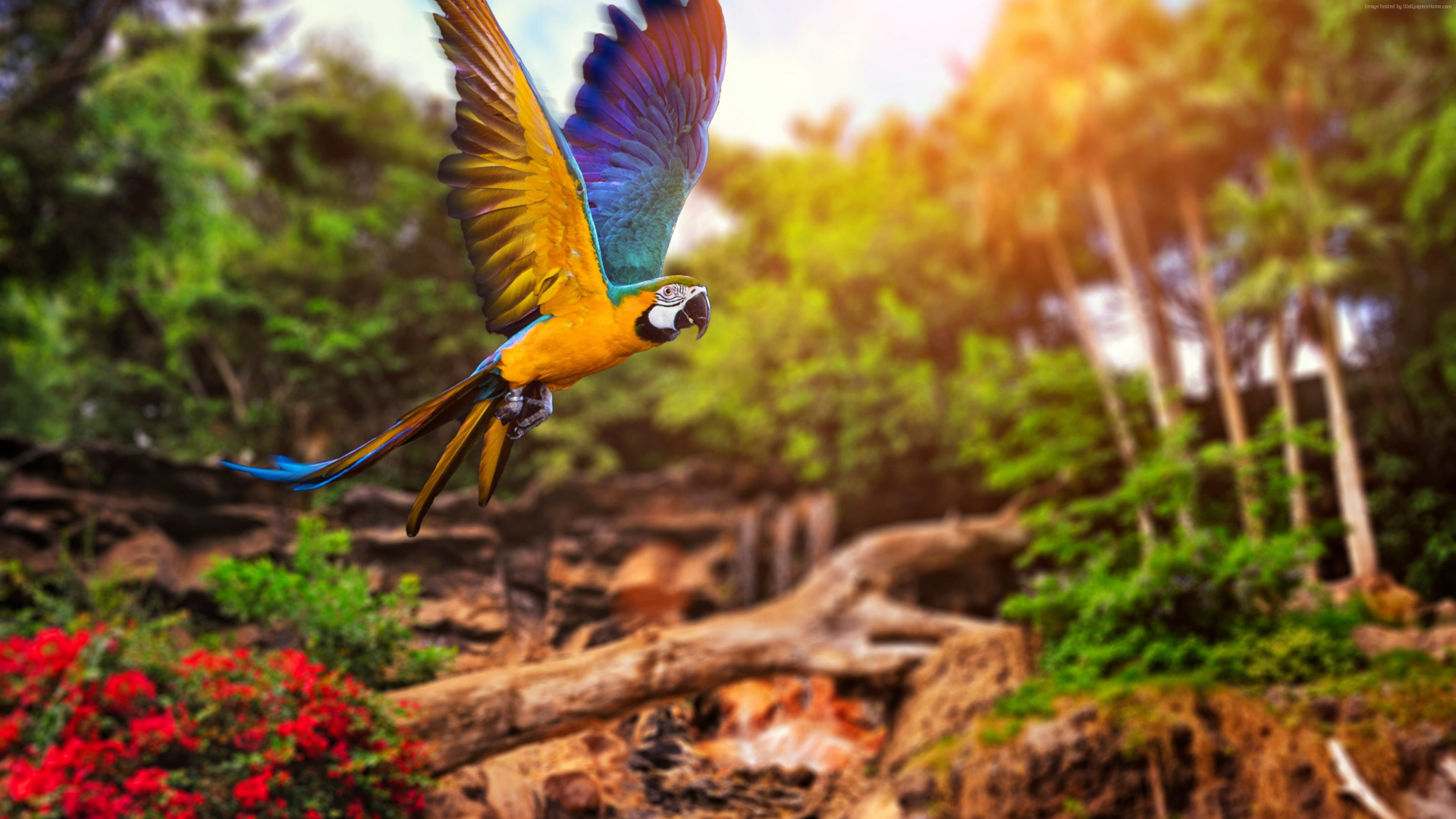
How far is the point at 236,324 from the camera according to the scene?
10945 mm

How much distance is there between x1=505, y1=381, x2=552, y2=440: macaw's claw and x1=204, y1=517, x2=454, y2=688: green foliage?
3.05 metres

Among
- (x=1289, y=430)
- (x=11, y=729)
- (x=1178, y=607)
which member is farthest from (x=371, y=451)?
(x=1289, y=430)

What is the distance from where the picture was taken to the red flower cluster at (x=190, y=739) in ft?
14.0

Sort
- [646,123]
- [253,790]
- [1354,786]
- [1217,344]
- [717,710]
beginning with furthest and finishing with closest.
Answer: [1217,344] < [1354,786] < [253,790] < [717,710] < [646,123]

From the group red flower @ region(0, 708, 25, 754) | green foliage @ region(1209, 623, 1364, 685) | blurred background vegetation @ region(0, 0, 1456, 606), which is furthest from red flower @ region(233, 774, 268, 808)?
green foliage @ region(1209, 623, 1364, 685)

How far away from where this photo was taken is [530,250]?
1668 millimetres

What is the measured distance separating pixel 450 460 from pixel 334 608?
3.92m

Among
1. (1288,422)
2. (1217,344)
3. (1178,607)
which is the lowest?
(1178,607)

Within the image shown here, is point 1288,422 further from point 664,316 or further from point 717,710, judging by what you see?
point 664,316

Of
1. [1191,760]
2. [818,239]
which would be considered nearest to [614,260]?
[1191,760]

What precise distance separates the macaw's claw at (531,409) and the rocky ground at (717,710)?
2016 millimetres

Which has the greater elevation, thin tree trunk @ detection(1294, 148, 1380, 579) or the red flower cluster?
thin tree trunk @ detection(1294, 148, 1380, 579)

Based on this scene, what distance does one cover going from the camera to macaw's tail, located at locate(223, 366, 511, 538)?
1399 mm

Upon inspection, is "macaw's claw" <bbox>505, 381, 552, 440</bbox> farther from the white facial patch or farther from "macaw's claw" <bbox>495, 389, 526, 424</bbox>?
the white facial patch
